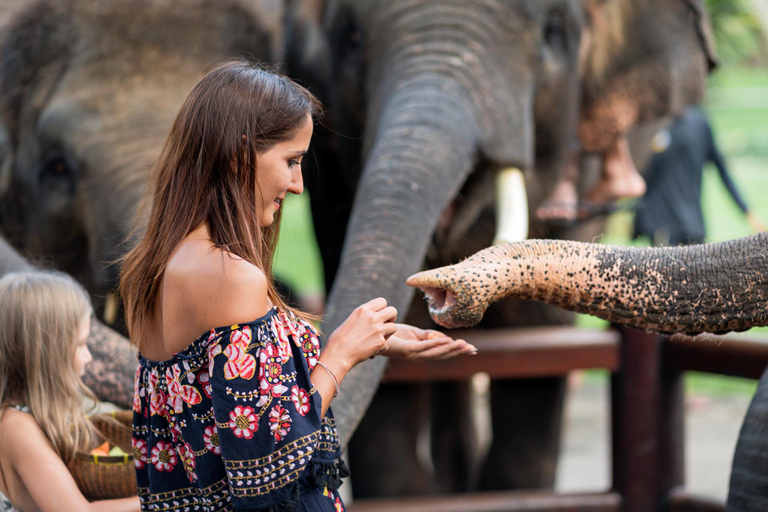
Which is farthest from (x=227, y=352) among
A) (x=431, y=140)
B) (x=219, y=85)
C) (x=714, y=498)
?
(x=714, y=498)

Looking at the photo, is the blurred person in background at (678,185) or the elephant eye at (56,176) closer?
the elephant eye at (56,176)

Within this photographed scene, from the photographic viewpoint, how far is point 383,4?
3.21m

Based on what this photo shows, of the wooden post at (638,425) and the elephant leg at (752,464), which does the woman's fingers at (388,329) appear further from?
the wooden post at (638,425)

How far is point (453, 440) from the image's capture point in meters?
4.87

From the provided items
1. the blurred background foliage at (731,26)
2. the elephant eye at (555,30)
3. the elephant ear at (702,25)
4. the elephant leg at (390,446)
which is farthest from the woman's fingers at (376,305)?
the blurred background foliage at (731,26)

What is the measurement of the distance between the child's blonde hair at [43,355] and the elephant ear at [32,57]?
1790mm

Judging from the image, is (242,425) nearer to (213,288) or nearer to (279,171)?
(213,288)

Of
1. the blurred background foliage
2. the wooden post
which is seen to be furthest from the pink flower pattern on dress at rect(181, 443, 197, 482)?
the blurred background foliage

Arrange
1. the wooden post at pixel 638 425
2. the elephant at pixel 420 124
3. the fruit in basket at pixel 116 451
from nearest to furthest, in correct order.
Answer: the fruit in basket at pixel 116 451 < the elephant at pixel 420 124 < the wooden post at pixel 638 425

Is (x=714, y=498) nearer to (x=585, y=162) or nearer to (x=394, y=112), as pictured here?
(x=394, y=112)

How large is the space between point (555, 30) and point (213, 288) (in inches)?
89.5

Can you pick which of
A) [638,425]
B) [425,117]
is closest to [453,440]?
[638,425]

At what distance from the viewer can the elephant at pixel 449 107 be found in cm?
235

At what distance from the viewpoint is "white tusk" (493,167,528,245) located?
2734mm
